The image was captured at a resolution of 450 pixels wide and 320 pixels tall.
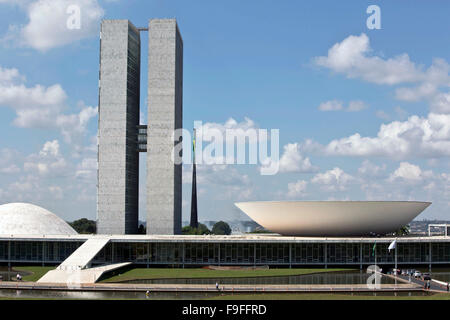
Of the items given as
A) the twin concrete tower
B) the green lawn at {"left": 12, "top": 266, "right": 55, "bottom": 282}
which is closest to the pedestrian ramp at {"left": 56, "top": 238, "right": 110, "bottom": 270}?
the green lawn at {"left": 12, "top": 266, "right": 55, "bottom": 282}

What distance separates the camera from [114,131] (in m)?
77.3

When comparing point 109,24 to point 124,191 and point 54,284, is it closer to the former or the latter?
point 124,191

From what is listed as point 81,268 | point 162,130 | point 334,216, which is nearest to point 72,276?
point 81,268

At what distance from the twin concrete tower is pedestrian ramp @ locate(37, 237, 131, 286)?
16.4 meters

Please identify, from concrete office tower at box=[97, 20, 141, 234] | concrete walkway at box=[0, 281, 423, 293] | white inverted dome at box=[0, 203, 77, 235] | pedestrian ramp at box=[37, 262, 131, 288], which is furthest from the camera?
concrete office tower at box=[97, 20, 141, 234]

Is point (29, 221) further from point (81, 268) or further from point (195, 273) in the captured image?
point (195, 273)

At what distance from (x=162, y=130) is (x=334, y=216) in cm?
2999

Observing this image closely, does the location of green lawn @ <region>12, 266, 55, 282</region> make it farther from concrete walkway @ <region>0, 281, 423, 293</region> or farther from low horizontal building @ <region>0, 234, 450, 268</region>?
concrete walkway @ <region>0, 281, 423, 293</region>

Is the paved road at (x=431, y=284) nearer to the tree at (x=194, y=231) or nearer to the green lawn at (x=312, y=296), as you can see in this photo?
the green lawn at (x=312, y=296)

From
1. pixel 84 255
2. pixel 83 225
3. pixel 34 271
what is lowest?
pixel 83 225

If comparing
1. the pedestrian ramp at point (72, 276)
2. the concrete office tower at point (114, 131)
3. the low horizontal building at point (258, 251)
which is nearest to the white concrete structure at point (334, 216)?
the low horizontal building at point (258, 251)

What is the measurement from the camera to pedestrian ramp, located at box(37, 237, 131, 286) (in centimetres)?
4597
